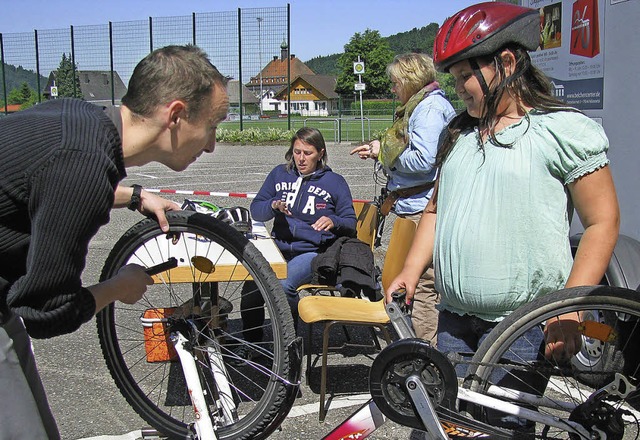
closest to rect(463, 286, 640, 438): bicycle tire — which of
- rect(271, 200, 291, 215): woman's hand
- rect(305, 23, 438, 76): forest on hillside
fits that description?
rect(271, 200, 291, 215): woman's hand

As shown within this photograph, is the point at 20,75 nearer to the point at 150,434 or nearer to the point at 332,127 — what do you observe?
the point at 332,127

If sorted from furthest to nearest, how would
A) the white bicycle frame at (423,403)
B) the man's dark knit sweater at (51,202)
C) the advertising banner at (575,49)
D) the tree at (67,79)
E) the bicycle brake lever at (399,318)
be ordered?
the tree at (67,79), the advertising banner at (575,49), the bicycle brake lever at (399,318), the white bicycle frame at (423,403), the man's dark knit sweater at (51,202)

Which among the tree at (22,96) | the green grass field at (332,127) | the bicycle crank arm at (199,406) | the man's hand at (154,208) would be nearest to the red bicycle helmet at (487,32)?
the man's hand at (154,208)

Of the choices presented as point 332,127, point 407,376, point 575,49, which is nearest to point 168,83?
point 407,376

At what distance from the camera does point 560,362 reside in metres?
2.28

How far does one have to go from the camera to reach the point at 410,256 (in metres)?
2.71

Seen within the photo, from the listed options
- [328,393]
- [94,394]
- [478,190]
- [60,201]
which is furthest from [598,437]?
[94,394]

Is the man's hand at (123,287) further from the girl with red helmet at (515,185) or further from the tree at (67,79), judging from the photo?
the tree at (67,79)

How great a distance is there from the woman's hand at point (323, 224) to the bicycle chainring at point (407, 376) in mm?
2690

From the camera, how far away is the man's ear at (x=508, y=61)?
229cm

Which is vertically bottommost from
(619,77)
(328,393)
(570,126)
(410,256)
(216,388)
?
(328,393)

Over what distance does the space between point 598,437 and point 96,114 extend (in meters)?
1.70

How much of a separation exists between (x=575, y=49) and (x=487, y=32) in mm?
2682

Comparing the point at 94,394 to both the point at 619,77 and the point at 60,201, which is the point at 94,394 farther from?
the point at 619,77
